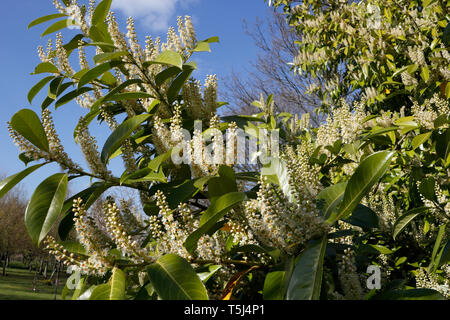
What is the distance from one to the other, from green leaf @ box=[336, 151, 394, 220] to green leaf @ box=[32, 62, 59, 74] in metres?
1.35

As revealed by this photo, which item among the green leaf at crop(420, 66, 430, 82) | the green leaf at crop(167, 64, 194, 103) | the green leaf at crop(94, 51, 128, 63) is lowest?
the green leaf at crop(167, 64, 194, 103)

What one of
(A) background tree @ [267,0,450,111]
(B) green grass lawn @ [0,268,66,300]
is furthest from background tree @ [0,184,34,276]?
(A) background tree @ [267,0,450,111]

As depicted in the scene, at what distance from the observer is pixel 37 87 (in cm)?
156

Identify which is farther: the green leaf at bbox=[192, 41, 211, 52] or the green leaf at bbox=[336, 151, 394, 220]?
the green leaf at bbox=[192, 41, 211, 52]

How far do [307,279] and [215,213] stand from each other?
0.27 meters

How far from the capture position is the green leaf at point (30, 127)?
1.06 m

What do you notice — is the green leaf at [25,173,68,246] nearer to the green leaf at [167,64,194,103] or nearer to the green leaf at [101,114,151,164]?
the green leaf at [101,114,151,164]

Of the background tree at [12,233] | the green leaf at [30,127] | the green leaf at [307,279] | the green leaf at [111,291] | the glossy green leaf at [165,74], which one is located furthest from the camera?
the background tree at [12,233]

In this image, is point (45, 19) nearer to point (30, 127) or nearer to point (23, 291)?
point (30, 127)

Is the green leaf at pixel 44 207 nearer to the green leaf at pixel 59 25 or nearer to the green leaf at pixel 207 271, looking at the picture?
the green leaf at pixel 207 271

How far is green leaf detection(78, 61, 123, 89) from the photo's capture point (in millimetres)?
1237

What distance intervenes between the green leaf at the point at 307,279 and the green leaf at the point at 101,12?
1275 mm

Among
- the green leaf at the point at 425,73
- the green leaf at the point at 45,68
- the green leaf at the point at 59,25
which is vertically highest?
the green leaf at the point at 59,25

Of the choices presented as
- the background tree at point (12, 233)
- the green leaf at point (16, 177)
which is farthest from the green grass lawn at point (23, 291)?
the green leaf at point (16, 177)
